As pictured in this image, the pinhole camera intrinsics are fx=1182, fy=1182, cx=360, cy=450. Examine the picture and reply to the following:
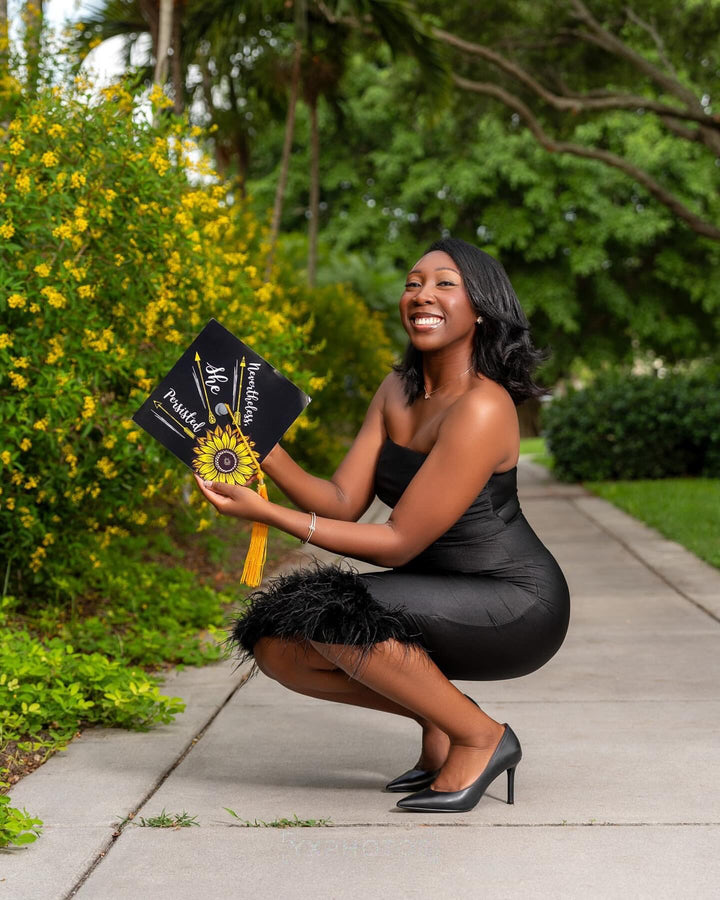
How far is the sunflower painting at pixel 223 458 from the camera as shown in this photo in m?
3.52

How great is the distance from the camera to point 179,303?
6363mm

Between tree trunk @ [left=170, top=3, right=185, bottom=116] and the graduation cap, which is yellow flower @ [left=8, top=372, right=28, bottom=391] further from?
tree trunk @ [left=170, top=3, right=185, bottom=116]

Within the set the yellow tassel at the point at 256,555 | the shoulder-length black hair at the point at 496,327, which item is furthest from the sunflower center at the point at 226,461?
the shoulder-length black hair at the point at 496,327

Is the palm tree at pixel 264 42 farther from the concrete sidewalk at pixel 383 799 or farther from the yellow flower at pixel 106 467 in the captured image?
the concrete sidewalk at pixel 383 799

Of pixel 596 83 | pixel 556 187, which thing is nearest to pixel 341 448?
pixel 596 83

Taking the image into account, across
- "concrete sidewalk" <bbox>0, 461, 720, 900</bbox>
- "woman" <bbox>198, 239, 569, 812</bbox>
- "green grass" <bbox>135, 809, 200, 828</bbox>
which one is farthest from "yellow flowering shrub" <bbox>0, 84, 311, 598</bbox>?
"green grass" <bbox>135, 809, 200, 828</bbox>

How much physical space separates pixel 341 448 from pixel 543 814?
11555 millimetres

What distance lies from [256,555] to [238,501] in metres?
0.26

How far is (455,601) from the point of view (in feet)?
11.9

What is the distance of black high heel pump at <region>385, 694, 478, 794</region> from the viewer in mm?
3877

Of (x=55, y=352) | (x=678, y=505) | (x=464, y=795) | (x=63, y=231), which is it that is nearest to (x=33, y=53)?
(x=63, y=231)

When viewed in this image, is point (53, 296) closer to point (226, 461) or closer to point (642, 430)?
point (226, 461)

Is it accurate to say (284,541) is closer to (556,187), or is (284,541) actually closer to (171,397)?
(171,397)

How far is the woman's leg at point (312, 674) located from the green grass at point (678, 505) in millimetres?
5226
